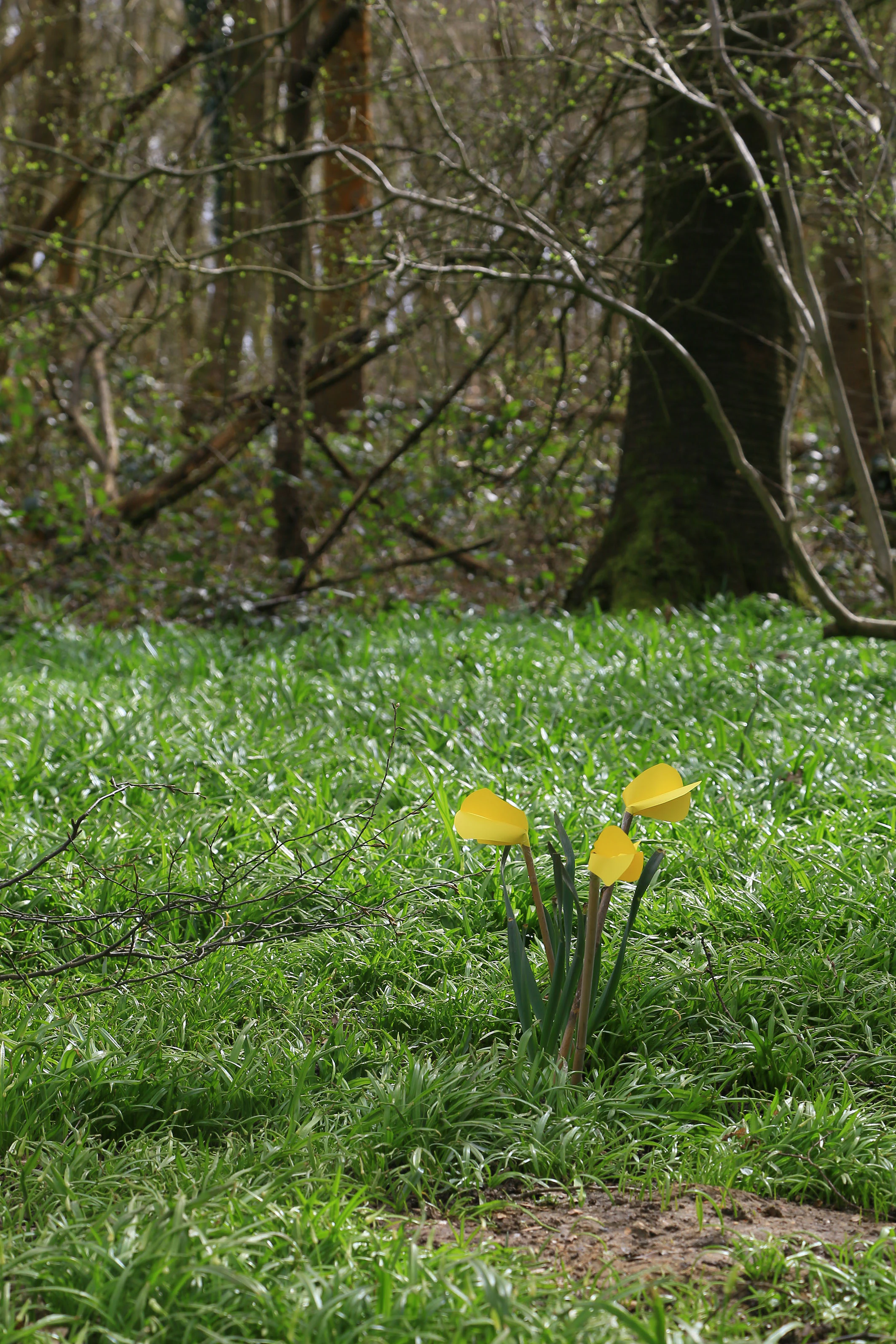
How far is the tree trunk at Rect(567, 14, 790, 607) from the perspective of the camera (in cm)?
591

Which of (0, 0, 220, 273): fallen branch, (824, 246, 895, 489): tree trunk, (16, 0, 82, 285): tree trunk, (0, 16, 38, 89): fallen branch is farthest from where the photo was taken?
(0, 16, 38, 89): fallen branch

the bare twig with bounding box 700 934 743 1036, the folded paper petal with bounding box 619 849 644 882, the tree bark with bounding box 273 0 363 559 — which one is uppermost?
the tree bark with bounding box 273 0 363 559

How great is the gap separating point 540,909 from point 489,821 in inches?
8.8

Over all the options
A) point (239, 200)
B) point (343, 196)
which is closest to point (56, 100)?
point (239, 200)

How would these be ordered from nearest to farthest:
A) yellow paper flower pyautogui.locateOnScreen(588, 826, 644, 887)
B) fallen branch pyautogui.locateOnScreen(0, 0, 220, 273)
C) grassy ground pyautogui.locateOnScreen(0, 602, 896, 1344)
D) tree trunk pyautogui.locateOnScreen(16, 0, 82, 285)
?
grassy ground pyautogui.locateOnScreen(0, 602, 896, 1344)
yellow paper flower pyautogui.locateOnScreen(588, 826, 644, 887)
fallen branch pyautogui.locateOnScreen(0, 0, 220, 273)
tree trunk pyautogui.locateOnScreen(16, 0, 82, 285)

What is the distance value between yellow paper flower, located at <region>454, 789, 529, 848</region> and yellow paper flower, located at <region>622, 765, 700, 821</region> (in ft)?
0.62

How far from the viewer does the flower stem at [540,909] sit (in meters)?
1.82

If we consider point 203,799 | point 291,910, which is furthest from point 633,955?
point 203,799

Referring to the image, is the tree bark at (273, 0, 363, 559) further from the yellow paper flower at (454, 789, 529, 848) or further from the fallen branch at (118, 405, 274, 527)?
the yellow paper flower at (454, 789, 529, 848)

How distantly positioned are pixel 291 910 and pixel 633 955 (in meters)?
0.80

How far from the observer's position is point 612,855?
1.64 metres

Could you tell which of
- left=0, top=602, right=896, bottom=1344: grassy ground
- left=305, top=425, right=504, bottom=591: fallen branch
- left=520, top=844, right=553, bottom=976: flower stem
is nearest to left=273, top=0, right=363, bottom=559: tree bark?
left=305, top=425, right=504, bottom=591: fallen branch

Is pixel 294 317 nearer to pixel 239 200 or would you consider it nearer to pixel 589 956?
pixel 239 200

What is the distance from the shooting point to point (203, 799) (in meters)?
3.09
